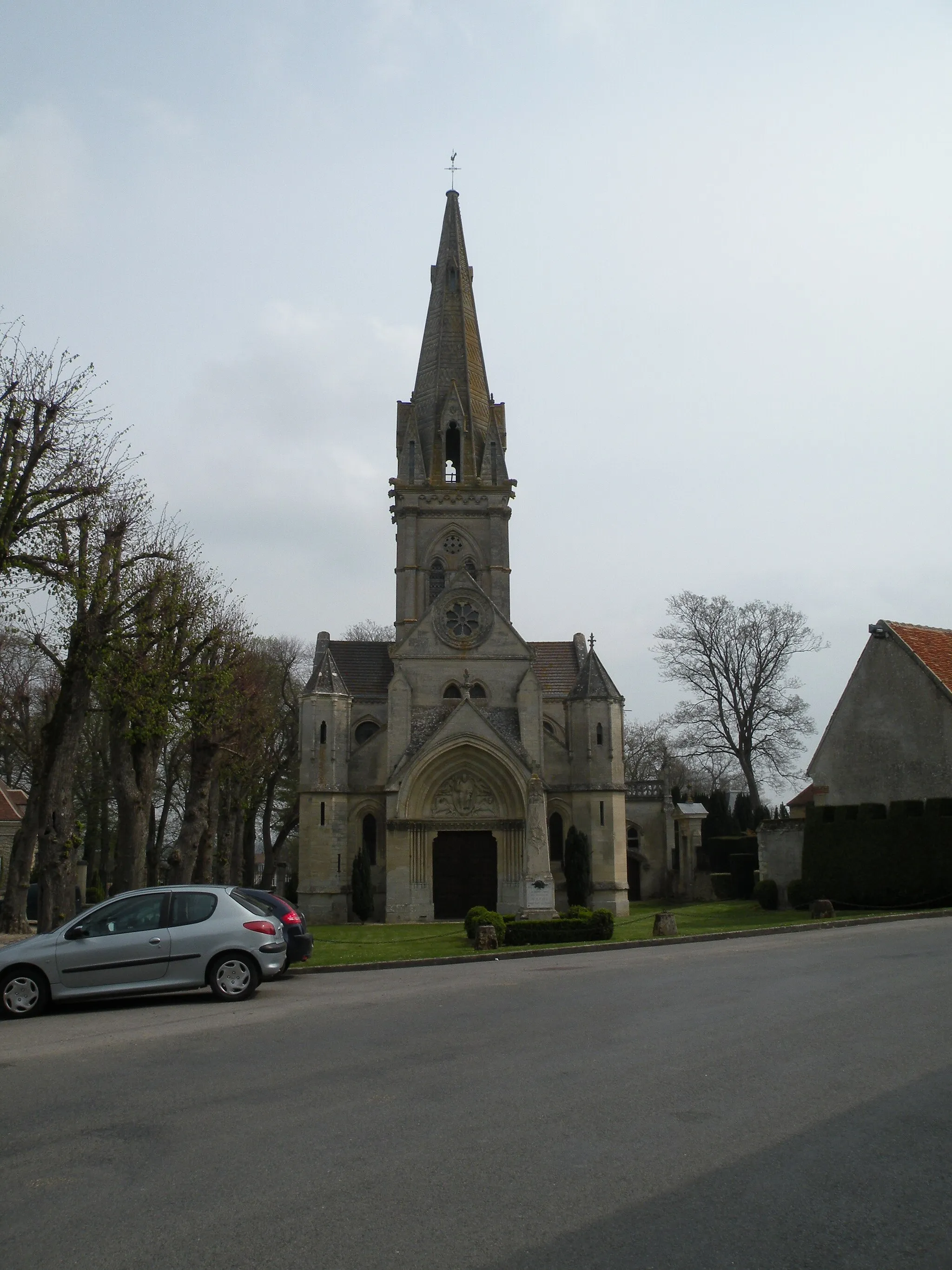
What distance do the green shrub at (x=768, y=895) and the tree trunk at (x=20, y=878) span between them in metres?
19.0

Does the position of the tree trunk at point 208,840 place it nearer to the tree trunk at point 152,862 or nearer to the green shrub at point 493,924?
the tree trunk at point 152,862

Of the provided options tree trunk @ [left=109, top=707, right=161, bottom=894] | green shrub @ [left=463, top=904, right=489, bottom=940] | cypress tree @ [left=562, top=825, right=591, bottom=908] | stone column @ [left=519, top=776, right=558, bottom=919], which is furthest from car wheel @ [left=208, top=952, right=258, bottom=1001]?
cypress tree @ [left=562, top=825, right=591, bottom=908]

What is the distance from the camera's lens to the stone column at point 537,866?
84.3 ft

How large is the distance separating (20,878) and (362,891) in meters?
13.6

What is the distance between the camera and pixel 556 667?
138 ft

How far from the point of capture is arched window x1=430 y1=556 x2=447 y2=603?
139 feet

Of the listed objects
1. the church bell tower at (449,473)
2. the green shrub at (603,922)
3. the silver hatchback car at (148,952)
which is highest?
the church bell tower at (449,473)

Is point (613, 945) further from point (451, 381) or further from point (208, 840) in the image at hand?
point (451, 381)

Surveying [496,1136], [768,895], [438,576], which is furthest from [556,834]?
[496,1136]

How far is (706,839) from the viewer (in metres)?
43.8

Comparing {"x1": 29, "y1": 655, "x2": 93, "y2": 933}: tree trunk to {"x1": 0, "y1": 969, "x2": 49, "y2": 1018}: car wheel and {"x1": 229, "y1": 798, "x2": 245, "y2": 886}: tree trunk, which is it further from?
{"x1": 229, "y1": 798, "x2": 245, "y2": 886}: tree trunk

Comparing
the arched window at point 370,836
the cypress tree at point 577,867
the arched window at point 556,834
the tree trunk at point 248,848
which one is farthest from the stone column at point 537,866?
the tree trunk at point 248,848

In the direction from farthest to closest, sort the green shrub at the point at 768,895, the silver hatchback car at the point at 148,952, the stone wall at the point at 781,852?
the stone wall at the point at 781,852, the green shrub at the point at 768,895, the silver hatchback car at the point at 148,952

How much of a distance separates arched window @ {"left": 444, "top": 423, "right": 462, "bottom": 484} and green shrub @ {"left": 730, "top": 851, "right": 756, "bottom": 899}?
61.0 ft
